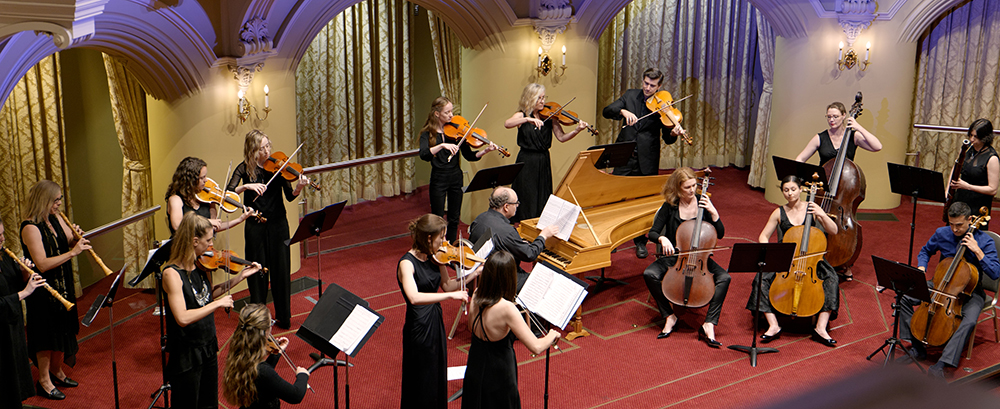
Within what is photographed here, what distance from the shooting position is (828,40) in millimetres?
9516

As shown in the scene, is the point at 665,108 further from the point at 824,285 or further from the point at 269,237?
the point at 269,237

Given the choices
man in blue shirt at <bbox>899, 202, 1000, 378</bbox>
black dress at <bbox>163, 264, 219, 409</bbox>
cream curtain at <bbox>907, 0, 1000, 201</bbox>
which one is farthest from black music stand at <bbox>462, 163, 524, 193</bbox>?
cream curtain at <bbox>907, 0, 1000, 201</bbox>

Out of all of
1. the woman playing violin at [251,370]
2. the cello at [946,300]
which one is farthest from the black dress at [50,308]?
the cello at [946,300]

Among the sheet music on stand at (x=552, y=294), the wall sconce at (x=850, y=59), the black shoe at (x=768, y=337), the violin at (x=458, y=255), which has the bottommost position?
the black shoe at (x=768, y=337)

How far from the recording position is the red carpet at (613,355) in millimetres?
5363

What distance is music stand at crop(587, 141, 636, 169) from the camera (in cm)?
667

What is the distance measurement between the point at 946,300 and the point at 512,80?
4.67m

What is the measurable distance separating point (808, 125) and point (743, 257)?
16.2 feet

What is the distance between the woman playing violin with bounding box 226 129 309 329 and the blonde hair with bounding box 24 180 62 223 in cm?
115

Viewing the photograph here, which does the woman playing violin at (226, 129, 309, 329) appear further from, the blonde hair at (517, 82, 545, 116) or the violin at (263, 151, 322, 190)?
the blonde hair at (517, 82, 545, 116)

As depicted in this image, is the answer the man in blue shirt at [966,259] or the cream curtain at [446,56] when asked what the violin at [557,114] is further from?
the man in blue shirt at [966,259]

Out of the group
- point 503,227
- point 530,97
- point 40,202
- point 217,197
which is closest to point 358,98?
point 530,97

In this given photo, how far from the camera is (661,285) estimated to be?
20.5 feet

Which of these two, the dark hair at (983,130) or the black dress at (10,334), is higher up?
the dark hair at (983,130)
